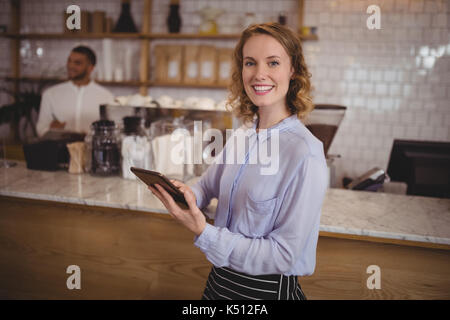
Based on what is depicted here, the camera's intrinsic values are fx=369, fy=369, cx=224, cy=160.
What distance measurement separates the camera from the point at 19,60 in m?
4.23

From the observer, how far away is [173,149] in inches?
76.4

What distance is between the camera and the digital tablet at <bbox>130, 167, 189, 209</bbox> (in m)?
1.08

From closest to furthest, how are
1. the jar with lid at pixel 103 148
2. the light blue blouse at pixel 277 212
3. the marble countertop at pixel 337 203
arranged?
the light blue blouse at pixel 277 212, the marble countertop at pixel 337 203, the jar with lid at pixel 103 148

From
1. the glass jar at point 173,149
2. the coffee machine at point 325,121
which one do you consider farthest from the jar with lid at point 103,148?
the coffee machine at point 325,121

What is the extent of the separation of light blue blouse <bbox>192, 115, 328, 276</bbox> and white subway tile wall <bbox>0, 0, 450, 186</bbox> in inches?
102

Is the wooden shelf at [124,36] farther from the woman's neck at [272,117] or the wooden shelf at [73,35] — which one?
the woman's neck at [272,117]

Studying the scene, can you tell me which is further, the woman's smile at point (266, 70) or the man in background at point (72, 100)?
the man in background at point (72, 100)

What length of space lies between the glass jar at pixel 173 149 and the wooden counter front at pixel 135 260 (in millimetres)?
363

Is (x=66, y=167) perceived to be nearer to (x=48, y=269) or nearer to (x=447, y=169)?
(x=48, y=269)

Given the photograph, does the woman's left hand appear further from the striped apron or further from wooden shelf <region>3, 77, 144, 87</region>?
wooden shelf <region>3, 77, 144, 87</region>

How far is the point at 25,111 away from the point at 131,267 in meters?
2.25

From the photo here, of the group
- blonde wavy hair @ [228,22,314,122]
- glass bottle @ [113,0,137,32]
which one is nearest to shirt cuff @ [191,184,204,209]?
blonde wavy hair @ [228,22,314,122]

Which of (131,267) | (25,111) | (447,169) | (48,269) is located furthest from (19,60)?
(447,169)

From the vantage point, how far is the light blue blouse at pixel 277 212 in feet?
3.44
